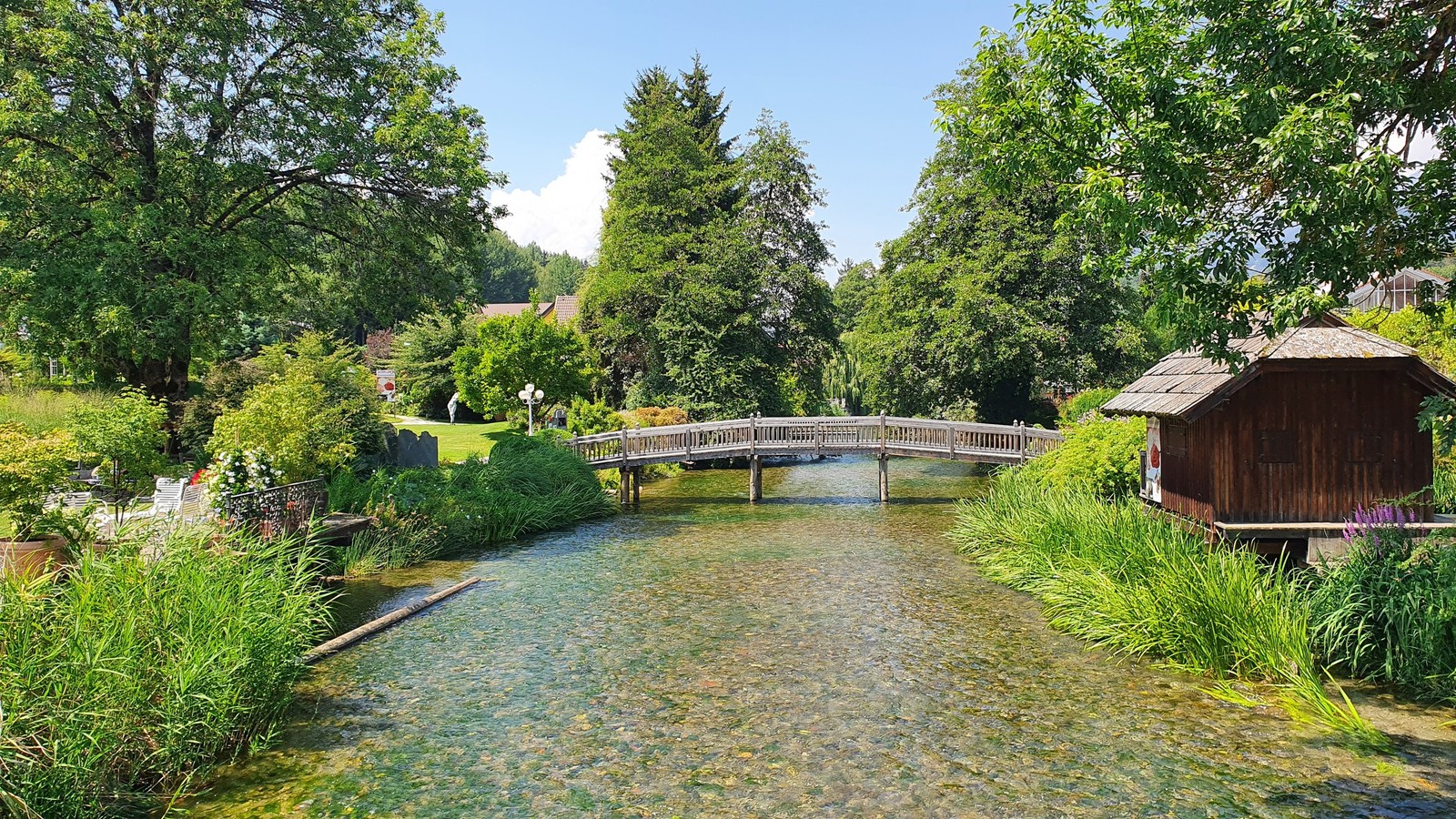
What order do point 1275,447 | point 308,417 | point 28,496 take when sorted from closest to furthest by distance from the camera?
point 28,496 < point 1275,447 < point 308,417

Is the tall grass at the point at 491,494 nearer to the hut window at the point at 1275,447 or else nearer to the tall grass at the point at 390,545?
the tall grass at the point at 390,545

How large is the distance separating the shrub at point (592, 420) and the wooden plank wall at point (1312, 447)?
63.9 feet

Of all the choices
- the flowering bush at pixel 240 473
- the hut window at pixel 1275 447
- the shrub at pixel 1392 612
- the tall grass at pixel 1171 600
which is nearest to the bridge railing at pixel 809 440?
the tall grass at pixel 1171 600

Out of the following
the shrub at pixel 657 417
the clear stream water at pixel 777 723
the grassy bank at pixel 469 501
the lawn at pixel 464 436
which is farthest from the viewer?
the shrub at pixel 657 417

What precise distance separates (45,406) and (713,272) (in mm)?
20315

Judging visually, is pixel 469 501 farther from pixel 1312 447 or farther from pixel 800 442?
pixel 1312 447

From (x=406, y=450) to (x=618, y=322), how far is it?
51.8ft

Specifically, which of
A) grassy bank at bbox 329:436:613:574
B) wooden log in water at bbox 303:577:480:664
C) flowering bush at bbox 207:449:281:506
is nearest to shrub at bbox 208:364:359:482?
flowering bush at bbox 207:449:281:506

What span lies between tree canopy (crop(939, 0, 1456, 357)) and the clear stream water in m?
3.32

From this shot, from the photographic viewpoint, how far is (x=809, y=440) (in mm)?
25297

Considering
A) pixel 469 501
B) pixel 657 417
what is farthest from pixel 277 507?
pixel 657 417

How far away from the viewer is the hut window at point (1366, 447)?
460 inches

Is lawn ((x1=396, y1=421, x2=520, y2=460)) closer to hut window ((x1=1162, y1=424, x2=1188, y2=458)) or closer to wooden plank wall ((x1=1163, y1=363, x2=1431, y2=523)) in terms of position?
hut window ((x1=1162, y1=424, x2=1188, y2=458))

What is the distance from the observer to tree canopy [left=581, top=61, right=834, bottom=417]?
33.2 m
